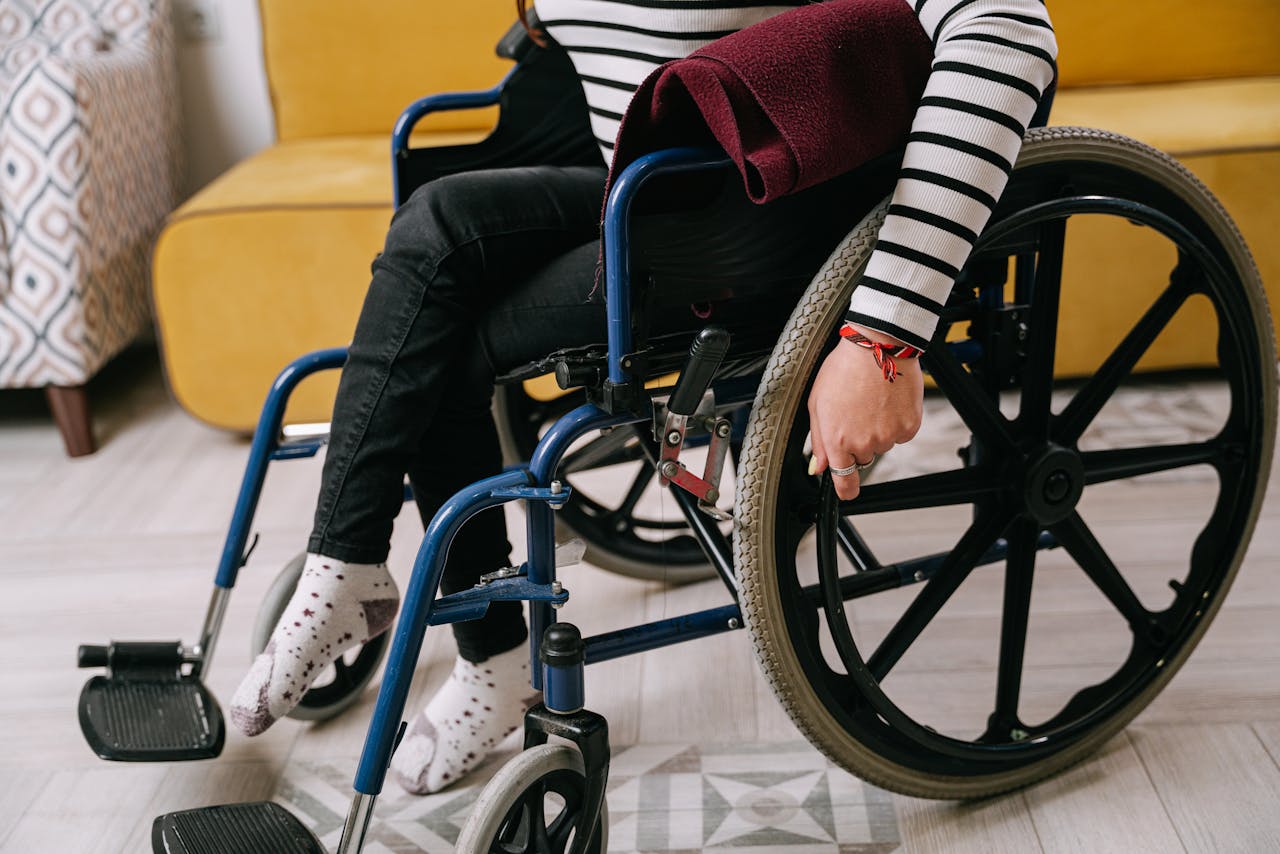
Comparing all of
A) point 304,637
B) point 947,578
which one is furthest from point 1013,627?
point 304,637

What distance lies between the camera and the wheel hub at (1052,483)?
2.96 ft

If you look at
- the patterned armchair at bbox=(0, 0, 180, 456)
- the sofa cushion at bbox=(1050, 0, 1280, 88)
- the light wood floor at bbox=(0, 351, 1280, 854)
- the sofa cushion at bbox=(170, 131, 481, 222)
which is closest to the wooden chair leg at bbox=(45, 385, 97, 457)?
the patterned armchair at bbox=(0, 0, 180, 456)

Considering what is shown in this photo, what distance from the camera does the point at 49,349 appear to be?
5.82 feet

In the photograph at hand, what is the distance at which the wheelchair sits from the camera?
0.78m

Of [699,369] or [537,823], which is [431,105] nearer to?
[699,369]

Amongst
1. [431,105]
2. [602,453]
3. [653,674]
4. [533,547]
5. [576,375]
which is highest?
[431,105]

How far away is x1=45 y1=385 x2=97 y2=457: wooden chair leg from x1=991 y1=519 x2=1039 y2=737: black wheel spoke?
1.42m

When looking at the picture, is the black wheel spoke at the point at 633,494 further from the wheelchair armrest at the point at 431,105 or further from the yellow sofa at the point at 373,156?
the yellow sofa at the point at 373,156

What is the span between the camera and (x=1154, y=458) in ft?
3.16

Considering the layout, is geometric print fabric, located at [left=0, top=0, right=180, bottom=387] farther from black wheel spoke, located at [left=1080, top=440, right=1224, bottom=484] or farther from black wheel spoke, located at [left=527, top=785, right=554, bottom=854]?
black wheel spoke, located at [left=1080, top=440, right=1224, bottom=484]

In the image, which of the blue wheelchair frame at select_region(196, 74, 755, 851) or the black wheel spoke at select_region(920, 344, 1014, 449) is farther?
the black wheel spoke at select_region(920, 344, 1014, 449)

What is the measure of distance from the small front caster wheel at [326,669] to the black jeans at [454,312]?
0.77 ft

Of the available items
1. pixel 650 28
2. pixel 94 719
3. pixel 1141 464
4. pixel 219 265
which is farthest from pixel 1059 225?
pixel 219 265

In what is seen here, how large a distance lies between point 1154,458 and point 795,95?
1.52 feet
